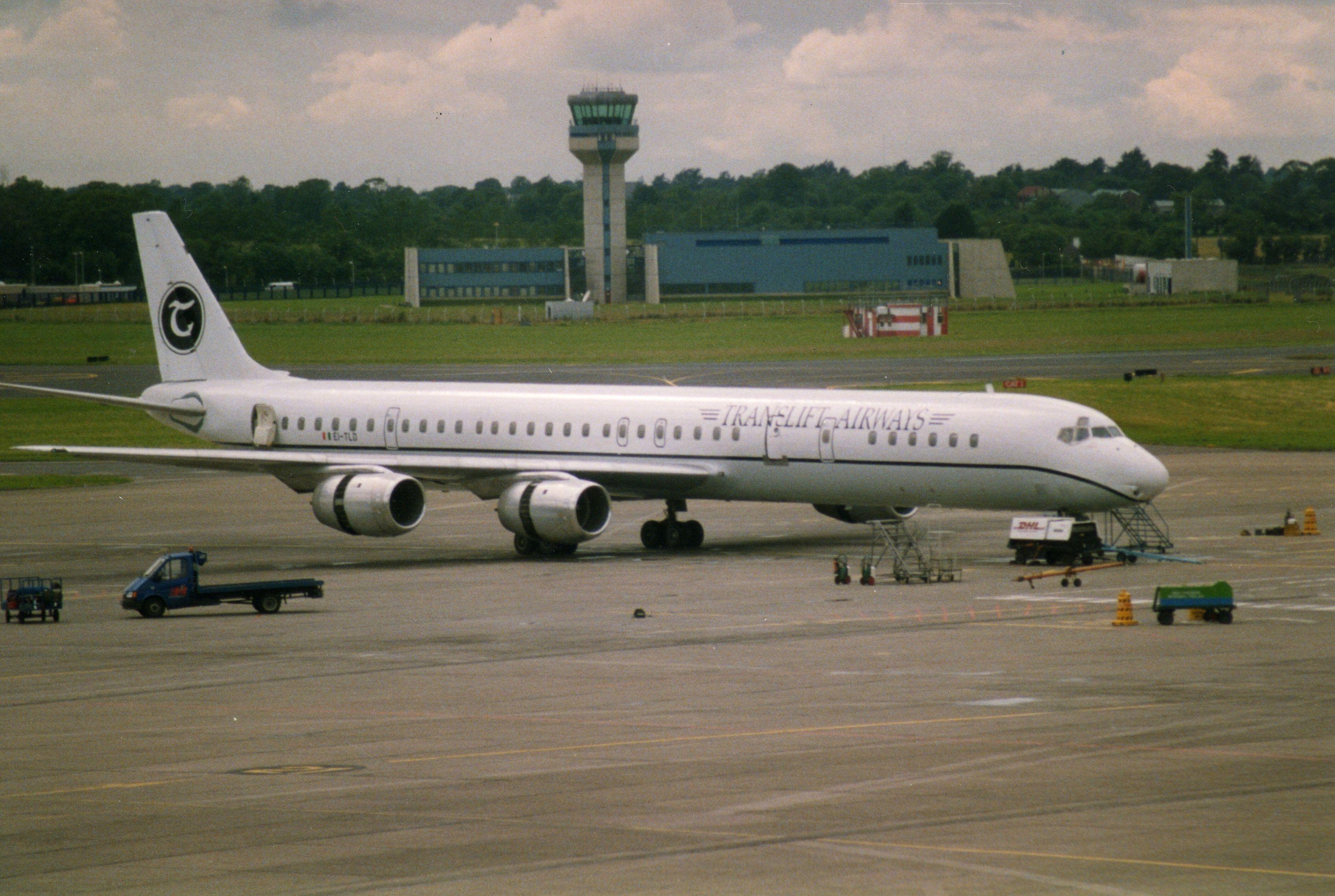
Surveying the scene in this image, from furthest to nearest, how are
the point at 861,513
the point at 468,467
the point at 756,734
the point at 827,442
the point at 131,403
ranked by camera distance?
1. the point at 131,403
2. the point at 861,513
3. the point at 468,467
4. the point at 827,442
5. the point at 756,734

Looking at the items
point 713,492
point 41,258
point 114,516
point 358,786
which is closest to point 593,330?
point 41,258

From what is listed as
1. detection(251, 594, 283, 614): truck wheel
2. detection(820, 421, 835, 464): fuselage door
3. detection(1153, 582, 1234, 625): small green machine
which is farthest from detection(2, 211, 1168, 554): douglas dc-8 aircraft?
detection(1153, 582, 1234, 625): small green machine

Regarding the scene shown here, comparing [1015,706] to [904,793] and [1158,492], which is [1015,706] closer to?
[904,793]

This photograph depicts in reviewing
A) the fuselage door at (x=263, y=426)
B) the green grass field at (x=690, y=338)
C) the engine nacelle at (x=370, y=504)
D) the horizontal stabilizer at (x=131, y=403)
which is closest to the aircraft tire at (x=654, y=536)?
the engine nacelle at (x=370, y=504)

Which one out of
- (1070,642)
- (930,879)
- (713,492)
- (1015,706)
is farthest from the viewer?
(713,492)

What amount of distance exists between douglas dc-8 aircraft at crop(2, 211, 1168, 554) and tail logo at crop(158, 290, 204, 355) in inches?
86.1

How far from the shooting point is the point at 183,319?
198ft

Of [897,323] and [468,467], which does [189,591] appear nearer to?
[468,467]

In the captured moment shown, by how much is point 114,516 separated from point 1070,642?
38.1m

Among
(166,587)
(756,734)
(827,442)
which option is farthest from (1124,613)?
(166,587)

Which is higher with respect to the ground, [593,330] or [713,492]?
[593,330]

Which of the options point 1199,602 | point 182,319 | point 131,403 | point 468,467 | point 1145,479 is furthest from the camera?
point 182,319

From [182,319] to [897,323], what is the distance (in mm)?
104031

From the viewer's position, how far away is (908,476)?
47125 millimetres
